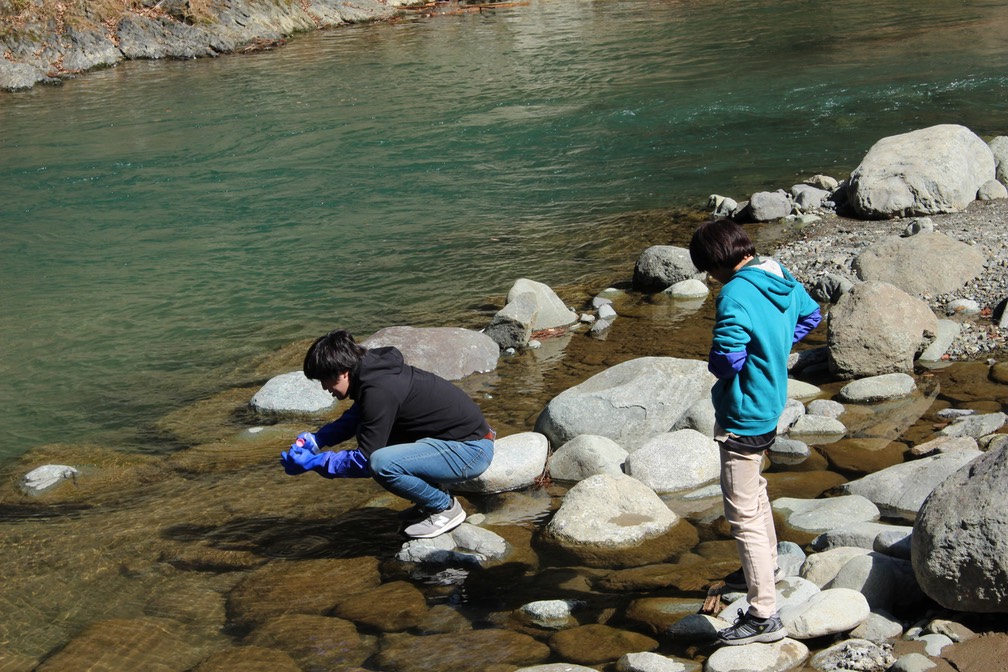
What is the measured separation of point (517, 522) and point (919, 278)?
5.00m

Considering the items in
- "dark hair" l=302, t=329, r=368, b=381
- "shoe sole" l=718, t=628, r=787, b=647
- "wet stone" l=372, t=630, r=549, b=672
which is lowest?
"wet stone" l=372, t=630, r=549, b=672

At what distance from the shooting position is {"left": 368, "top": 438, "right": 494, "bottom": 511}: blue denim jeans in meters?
5.29

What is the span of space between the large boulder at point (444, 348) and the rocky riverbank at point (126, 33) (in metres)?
21.3

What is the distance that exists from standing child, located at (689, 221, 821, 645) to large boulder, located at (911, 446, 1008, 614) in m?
0.63

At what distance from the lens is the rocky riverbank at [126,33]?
27203 mm

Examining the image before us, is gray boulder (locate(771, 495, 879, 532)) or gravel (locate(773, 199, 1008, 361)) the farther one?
gravel (locate(773, 199, 1008, 361))

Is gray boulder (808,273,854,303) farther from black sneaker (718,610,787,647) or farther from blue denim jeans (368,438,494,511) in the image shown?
black sneaker (718,610,787,647)

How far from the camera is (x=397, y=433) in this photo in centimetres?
549

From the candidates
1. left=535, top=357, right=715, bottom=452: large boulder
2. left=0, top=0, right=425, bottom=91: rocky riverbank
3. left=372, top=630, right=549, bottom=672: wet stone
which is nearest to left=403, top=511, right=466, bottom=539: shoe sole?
left=372, top=630, right=549, bottom=672: wet stone

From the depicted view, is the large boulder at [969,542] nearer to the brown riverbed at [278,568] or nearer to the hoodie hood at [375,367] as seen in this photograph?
the brown riverbed at [278,568]

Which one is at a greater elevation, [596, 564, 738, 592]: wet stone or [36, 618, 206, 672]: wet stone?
[596, 564, 738, 592]: wet stone

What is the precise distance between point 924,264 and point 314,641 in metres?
6.65

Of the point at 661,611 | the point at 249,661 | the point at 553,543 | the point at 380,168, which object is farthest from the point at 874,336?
the point at 380,168

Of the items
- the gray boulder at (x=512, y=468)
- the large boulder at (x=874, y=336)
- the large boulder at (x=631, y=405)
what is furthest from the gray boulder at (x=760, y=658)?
the large boulder at (x=874, y=336)
